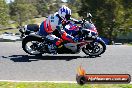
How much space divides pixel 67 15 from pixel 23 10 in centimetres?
9812

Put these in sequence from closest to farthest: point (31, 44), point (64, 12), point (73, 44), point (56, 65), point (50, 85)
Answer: point (50, 85), point (56, 65), point (64, 12), point (73, 44), point (31, 44)

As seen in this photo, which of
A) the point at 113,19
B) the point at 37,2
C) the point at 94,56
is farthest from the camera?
the point at 37,2

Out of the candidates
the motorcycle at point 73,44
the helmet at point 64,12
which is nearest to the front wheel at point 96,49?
the motorcycle at point 73,44

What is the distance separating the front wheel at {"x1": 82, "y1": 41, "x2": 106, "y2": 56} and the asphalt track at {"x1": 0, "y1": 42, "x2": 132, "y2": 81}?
0.19m

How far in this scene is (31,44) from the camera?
1229cm

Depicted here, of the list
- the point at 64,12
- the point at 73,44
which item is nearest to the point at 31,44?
the point at 73,44

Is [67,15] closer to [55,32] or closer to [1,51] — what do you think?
[55,32]

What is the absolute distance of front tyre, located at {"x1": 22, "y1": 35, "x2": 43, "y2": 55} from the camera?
40.0ft

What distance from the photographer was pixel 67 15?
1218 centimetres

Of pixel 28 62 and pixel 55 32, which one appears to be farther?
pixel 55 32

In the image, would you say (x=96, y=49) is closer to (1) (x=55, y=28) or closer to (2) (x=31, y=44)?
(1) (x=55, y=28)

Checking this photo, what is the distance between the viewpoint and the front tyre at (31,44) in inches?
480

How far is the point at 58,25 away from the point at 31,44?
1.08 m

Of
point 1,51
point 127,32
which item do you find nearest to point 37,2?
point 127,32
